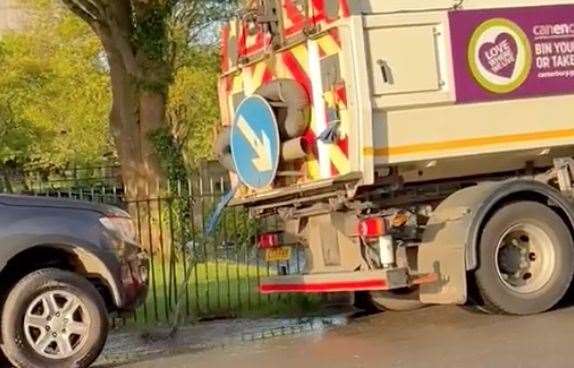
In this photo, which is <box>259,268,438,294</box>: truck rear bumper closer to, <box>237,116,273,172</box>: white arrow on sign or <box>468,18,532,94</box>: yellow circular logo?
<box>237,116,273,172</box>: white arrow on sign

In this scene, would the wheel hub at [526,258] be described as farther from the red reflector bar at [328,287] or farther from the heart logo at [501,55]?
the heart logo at [501,55]

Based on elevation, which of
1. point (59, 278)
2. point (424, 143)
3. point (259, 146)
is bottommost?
point (59, 278)

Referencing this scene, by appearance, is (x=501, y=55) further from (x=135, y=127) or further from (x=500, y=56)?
(x=135, y=127)

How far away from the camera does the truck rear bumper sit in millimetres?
9688

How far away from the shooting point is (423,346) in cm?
905

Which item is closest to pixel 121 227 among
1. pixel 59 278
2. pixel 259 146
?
pixel 59 278

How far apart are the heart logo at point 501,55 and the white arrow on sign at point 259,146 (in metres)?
1.99

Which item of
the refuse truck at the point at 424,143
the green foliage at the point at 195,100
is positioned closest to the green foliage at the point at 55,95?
the green foliage at the point at 195,100

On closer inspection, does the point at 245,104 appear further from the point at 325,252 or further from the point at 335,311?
the point at 335,311

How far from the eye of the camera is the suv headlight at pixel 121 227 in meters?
8.99

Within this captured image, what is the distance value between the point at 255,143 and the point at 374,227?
Result: 4.75ft

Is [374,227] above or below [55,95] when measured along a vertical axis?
below

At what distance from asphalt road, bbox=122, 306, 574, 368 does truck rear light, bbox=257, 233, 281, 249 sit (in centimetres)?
115

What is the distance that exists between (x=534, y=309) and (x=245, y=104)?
3.12 m
